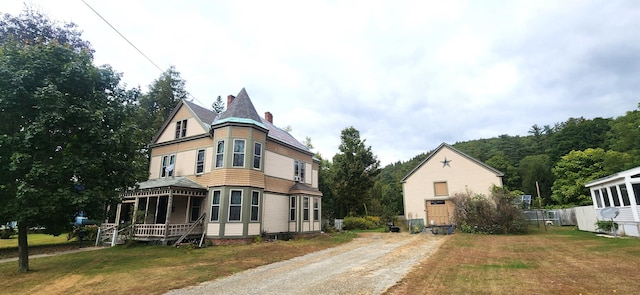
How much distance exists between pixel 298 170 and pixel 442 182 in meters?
13.2

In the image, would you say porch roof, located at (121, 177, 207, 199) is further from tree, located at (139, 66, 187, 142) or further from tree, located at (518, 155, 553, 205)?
tree, located at (518, 155, 553, 205)

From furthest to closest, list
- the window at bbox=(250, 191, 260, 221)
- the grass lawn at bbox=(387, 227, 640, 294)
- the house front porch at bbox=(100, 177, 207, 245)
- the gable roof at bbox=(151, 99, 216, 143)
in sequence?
the gable roof at bbox=(151, 99, 216, 143), the window at bbox=(250, 191, 260, 221), the house front porch at bbox=(100, 177, 207, 245), the grass lawn at bbox=(387, 227, 640, 294)

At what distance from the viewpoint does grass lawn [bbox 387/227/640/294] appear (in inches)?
253

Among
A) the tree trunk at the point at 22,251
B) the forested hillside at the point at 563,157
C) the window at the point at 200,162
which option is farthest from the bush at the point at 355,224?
the tree trunk at the point at 22,251

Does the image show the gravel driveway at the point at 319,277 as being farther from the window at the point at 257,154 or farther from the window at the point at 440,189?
the window at the point at 440,189

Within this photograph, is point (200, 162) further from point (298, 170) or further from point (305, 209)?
point (305, 209)

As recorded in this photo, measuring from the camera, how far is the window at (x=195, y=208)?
18828mm

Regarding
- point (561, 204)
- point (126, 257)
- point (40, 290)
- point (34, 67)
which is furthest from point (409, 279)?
point (561, 204)

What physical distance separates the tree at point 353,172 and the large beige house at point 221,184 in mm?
13751

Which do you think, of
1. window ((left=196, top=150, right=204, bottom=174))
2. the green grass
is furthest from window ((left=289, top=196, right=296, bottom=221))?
the green grass

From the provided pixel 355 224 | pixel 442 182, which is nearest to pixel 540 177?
pixel 442 182

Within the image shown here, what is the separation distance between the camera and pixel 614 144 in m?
37.2

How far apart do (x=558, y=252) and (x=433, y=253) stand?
4.62 m

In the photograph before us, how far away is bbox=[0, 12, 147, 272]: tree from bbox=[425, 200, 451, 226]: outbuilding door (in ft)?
A: 77.3
